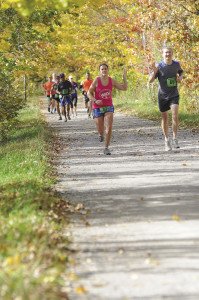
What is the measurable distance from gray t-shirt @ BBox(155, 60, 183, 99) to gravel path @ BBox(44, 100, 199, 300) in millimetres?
1151

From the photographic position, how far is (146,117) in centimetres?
2933

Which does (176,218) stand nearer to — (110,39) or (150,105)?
(150,105)

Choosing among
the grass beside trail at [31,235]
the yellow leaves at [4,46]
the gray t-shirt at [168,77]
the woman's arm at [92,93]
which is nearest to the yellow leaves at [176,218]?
the grass beside trail at [31,235]

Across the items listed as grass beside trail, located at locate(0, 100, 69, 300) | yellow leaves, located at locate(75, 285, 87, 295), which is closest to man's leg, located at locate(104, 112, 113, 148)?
grass beside trail, located at locate(0, 100, 69, 300)

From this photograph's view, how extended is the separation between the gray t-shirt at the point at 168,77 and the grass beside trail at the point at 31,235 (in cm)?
341

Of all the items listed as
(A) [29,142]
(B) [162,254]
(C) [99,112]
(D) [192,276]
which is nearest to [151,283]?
(D) [192,276]

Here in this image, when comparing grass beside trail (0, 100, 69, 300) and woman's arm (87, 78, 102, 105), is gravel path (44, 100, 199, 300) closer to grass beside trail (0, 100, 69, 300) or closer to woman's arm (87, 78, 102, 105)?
grass beside trail (0, 100, 69, 300)

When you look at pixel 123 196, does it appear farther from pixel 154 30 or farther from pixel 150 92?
pixel 150 92

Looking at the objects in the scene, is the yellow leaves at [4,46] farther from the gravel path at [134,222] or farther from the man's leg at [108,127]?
the man's leg at [108,127]

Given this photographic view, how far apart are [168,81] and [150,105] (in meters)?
17.1

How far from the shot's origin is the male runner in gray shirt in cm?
1638

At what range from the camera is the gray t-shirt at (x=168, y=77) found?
16.4 metres

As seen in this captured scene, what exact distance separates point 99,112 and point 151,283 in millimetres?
10904

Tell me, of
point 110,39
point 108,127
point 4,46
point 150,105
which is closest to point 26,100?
point 4,46
